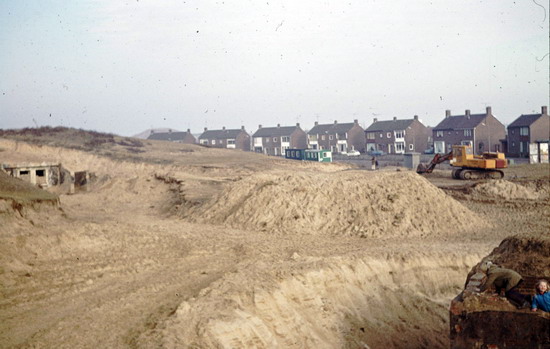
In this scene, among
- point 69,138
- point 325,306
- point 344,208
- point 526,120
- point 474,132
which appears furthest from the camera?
point 474,132

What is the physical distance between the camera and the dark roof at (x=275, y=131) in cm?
10238

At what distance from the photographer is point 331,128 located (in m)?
99.1

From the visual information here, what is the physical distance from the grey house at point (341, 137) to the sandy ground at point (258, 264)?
225 ft

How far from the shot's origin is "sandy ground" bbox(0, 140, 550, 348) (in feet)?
33.3

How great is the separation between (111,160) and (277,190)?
81.4 ft

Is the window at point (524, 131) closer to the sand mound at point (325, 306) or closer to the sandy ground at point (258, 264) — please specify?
the sandy ground at point (258, 264)

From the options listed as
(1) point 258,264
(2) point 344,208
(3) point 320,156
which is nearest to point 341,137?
(3) point 320,156

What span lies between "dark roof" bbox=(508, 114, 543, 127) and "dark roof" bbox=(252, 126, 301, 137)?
40.6 meters

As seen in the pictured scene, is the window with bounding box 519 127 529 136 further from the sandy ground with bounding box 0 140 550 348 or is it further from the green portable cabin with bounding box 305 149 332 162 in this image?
the sandy ground with bounding box 0 140 550 348

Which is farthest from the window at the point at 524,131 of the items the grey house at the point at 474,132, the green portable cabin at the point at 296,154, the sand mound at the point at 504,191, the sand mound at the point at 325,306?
the sand mound at the point at 325,306

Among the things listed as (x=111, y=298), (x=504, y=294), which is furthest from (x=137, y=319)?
(x=504, y=294)

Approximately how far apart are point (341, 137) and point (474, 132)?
25.7 metres

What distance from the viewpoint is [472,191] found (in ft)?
99.6

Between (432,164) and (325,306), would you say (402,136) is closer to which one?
(432,164)
